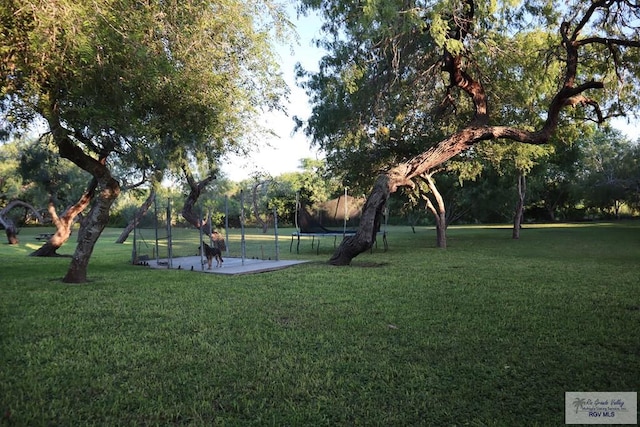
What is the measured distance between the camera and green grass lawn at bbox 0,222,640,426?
2.66 m

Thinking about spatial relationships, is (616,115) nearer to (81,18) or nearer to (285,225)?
(81,18)

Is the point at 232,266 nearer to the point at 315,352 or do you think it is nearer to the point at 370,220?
the point at 370,220

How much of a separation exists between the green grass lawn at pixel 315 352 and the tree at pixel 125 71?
252 centimetres

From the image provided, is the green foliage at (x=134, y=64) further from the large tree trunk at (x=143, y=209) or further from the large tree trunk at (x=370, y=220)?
the large tree trunk at (x=143, y=209)

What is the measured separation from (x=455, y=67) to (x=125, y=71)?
650 cm

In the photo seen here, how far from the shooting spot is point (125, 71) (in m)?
5.91

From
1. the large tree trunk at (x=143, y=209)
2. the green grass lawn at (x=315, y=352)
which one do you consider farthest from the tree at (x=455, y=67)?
the large tree trunk at (x=143, y=209)

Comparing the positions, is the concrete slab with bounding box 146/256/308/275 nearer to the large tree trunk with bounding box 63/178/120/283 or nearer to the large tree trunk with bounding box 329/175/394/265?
the large tree trunk with bounding box 329/175/394/265

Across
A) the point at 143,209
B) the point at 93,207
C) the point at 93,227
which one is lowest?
the point at 93,227

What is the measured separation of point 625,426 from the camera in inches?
96.0

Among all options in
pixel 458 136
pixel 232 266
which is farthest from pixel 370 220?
pixel 232 266

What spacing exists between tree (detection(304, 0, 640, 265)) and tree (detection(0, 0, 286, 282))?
1844mm

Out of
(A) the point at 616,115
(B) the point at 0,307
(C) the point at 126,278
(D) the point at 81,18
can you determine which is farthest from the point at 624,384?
(A) the point at 616,115

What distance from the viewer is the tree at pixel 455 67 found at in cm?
847
